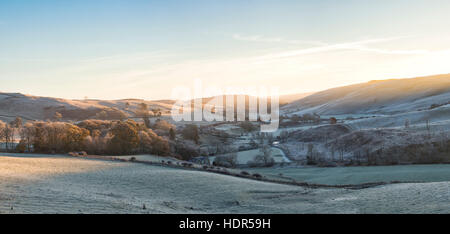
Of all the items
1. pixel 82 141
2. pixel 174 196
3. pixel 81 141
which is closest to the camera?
pixel 174 196

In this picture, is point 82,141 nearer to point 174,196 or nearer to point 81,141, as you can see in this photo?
point 81,141

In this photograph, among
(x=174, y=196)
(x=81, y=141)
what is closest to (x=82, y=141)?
(x=81, y=141)

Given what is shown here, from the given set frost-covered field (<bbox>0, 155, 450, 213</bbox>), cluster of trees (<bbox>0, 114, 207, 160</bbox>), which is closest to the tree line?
cluster of trees (<bbox>0, 114, 207, 160</bbox>)

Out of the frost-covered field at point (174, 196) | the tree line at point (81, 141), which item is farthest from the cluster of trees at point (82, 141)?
the frost-covered field at point (174, 196)

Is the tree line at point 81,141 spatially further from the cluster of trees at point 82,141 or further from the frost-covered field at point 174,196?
the frost-covered field at point 174,196

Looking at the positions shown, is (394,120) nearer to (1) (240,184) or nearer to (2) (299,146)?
(2) (299,146)

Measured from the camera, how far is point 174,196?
62.7 feet

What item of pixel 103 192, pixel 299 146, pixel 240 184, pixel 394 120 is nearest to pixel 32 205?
pixel 103 192

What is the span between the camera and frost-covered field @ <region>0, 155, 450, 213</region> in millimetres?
13352

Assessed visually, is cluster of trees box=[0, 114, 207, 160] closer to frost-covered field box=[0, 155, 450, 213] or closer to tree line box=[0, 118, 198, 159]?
tree line box=[0, 118, 198, 159]

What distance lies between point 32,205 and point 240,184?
A: 14125 mm

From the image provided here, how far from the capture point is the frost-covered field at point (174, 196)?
13.4 m
